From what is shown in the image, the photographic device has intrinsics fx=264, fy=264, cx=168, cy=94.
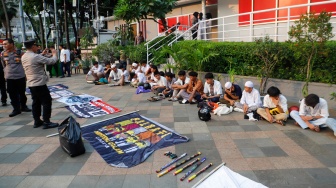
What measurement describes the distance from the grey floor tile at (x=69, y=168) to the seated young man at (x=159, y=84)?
17.0 feet

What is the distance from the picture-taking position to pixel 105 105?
26.3ft

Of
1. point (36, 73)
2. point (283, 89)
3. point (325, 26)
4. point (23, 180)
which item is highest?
point (325, 26)

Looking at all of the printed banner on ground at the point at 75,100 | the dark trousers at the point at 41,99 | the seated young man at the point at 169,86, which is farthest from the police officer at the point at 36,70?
the seated young man at the point at 169,86

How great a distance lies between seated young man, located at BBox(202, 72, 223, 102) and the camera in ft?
25.0

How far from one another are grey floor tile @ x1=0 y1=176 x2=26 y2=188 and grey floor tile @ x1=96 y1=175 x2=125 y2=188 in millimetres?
1179

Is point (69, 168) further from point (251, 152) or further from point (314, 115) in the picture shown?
point (314, 115)

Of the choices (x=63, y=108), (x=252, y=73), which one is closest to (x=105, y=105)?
(x=63, y=108)

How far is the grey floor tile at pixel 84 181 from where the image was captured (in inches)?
143

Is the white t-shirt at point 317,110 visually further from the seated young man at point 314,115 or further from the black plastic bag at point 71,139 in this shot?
the black plastic bag at point 71,139

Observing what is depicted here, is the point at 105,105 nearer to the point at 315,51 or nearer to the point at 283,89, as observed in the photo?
the point at 283,89

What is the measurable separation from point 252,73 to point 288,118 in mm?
2730

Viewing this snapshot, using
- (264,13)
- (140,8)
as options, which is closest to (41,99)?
(140,8)

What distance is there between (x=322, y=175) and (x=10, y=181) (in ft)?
14.5

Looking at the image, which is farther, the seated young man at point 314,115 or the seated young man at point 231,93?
the seated young man at point 231,93
